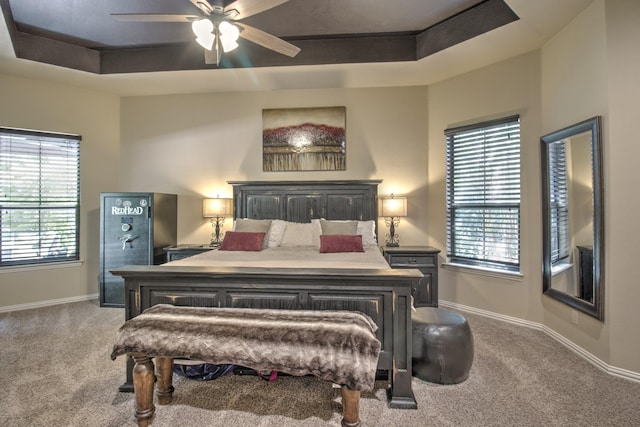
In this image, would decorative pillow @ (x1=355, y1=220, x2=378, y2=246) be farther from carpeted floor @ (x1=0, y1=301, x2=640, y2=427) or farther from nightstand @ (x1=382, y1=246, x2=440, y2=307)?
carpeted floor @ (x1=0, y1=301, x2=640, y2=427)

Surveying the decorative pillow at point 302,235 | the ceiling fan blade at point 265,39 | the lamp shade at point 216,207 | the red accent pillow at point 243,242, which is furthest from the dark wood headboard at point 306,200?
the ceiling fan blade at point 265,39

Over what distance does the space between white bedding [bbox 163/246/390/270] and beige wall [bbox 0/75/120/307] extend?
2.68 m

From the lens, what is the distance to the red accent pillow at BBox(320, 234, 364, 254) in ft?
11.6

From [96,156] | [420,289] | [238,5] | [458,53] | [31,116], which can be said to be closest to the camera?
[238,5]

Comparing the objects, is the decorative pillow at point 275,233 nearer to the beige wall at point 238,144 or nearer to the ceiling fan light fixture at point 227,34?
the beige wall at point 238,144

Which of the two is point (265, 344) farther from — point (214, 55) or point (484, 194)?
point (484, 194)

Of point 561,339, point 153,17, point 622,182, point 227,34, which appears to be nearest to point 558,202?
point 622,182

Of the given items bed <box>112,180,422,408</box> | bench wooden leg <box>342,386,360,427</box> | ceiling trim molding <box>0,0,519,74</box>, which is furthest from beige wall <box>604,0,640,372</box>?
bench wooden leg <box>342,386,360,427</box>

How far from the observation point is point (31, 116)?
14.1 ft

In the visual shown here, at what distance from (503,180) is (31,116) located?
20.6ft

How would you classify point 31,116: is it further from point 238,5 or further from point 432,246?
point 432,246

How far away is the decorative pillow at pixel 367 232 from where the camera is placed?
3.96 m

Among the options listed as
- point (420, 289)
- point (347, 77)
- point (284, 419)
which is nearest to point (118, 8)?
point (347, 77)

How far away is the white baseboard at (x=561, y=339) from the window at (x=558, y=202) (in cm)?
74
